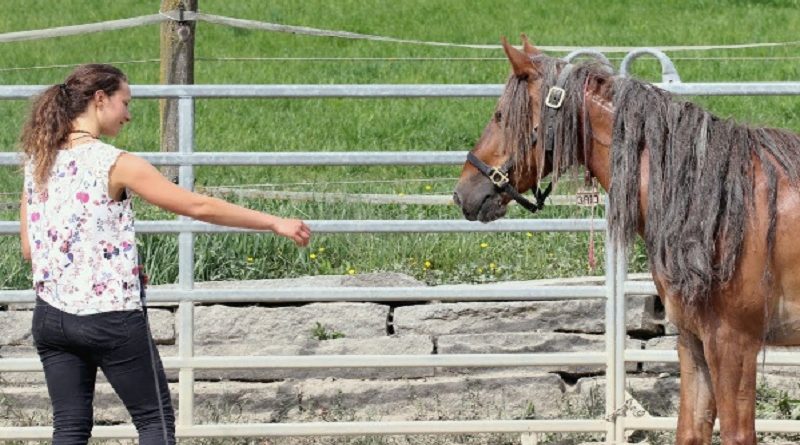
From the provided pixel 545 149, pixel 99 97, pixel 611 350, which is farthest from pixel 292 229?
pixel 611 350

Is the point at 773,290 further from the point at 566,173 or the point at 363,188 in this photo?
the point at 363,188

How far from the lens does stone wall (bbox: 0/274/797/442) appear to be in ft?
20.9

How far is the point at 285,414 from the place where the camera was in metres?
6.36

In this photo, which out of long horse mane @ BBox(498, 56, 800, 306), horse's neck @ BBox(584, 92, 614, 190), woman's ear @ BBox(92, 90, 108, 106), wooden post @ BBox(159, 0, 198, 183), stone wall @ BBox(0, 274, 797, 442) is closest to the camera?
woman's ear @ BBox(92, 90, 108, 106)

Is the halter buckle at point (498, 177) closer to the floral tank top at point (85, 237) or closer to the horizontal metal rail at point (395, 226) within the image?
the horizontal metal rail at point (395, 226)

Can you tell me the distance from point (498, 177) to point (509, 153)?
91 millimetres

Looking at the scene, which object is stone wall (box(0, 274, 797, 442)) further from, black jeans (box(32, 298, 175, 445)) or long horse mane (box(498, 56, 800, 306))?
black jeans (box(32, 298, 175, 445))

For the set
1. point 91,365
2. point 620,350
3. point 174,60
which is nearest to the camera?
point 91,365

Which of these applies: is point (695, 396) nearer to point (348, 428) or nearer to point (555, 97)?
point (555, 97)

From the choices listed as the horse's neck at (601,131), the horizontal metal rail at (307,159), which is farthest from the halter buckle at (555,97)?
the horizontal metal rail at (307,159)

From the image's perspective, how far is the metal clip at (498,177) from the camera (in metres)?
4.72

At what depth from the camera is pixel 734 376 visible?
4539mm

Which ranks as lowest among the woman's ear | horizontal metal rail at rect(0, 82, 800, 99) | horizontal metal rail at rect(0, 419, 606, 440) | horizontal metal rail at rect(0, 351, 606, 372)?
horizontal metal rail at rect(0, 419, 606, 440)

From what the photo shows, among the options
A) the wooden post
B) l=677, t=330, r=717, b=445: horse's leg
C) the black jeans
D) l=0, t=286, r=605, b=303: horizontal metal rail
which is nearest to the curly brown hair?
the black jeans
